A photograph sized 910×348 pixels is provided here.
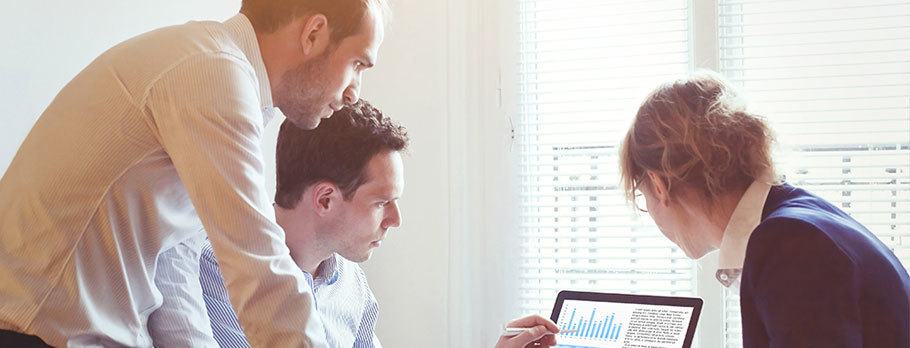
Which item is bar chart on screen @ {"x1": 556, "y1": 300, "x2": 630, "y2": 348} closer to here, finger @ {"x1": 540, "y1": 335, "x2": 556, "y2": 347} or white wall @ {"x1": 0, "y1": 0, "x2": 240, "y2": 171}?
finger @ {"x1": 540, "y1": 335, "x2": 556, "y2": 347}

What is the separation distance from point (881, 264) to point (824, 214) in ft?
0.32

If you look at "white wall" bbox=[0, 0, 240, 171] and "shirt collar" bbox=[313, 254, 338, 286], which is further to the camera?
"shirt collar" bbox=[313, 254, 338, 286]

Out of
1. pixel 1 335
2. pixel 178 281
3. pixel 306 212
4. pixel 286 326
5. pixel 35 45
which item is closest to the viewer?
pixel 286 326

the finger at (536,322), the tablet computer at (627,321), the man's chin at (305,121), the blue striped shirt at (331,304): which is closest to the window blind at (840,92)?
the tablet computer at (627,321)

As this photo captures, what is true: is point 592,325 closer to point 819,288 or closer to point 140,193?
point 819,288

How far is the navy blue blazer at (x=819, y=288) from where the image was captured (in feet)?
4.22

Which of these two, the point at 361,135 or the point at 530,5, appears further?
the point at 530,5

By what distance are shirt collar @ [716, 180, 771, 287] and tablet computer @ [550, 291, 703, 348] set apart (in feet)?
1.36

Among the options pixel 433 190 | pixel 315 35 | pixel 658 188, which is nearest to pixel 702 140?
pixel 658 188

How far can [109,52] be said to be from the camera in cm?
137

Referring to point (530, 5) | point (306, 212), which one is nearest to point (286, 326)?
point (306, 212)

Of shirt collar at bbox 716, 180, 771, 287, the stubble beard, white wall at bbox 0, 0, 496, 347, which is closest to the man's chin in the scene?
the stubble beard

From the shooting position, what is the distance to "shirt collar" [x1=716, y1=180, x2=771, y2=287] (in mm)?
1519

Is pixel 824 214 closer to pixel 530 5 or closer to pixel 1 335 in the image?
pixel 1 335
